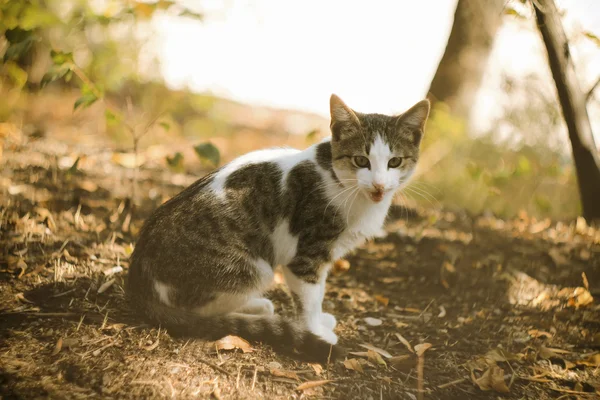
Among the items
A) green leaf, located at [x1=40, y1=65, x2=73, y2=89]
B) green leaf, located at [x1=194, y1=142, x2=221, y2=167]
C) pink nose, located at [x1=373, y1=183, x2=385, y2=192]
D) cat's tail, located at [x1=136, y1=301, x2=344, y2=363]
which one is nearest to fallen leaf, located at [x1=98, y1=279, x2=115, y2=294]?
cat's tail, located at [x1=136, y1=301, x2=344, y2=363]

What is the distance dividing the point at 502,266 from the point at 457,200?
4.96 ft

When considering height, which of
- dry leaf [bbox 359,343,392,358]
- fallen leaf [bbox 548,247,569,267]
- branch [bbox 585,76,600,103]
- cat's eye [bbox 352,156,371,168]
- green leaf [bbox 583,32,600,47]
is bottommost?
dry leaf [bbox 359,343,392,358]

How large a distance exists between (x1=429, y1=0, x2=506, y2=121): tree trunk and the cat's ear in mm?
2517

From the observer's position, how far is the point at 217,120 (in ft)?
23.6

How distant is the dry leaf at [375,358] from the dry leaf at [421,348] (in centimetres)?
25

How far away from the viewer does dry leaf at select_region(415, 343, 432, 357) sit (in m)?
2.50

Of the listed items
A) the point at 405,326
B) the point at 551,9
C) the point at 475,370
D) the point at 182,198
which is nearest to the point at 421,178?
the point at 551,9

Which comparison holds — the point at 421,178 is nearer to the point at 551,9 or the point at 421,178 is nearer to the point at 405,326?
the point at 551,9

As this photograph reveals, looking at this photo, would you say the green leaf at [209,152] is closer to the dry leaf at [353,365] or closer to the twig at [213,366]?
the twig at [213,366]

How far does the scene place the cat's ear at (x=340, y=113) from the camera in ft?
8.12

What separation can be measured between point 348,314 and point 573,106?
249cm

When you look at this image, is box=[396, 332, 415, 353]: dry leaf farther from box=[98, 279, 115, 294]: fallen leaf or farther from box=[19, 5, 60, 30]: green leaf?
box=[19, 5, 60, 30]: green leaf

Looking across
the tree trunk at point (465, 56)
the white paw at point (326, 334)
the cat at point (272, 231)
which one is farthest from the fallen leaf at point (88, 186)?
the tree trunk at point (465, 56)

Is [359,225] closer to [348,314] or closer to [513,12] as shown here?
[348,314]
